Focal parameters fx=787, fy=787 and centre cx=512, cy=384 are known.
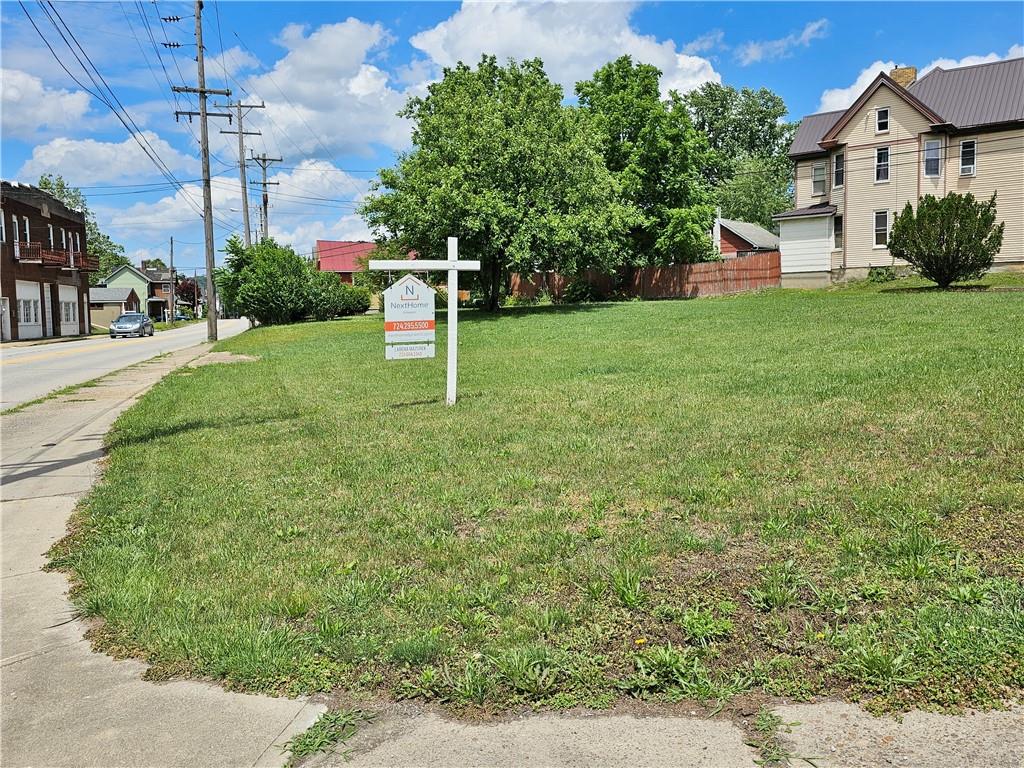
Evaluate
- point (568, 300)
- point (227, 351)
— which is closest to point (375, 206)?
point (227, 351)

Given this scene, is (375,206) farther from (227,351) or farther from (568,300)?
(568,300)

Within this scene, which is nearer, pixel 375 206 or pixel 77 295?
pixel 375 206

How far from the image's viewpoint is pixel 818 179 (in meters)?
39.5

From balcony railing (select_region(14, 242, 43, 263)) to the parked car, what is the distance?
5.12m

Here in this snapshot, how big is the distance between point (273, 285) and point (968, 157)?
112 ft

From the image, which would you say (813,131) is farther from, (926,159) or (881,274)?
(881,274)

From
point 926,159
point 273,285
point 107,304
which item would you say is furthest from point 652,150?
point 107,304

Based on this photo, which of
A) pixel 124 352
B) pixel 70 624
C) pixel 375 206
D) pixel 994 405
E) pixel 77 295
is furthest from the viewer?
pixel 77 295

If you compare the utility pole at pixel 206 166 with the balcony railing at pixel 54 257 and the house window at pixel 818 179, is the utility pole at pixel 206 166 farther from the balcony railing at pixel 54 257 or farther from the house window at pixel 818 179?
the house window at pixel 818 179

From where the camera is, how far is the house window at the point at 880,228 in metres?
36.1

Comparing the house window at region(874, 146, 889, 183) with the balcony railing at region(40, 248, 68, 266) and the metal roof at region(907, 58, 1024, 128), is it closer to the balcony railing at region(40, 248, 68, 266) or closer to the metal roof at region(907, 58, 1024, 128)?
the metal roof at region(907, 58, 1024, 128)

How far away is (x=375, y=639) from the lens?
371cm

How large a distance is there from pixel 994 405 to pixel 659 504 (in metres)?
4.05

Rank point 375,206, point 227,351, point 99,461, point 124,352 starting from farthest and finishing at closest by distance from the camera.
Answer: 1. point 375,206
2. point 124,352
3. point 227,351
4. point 99,461
